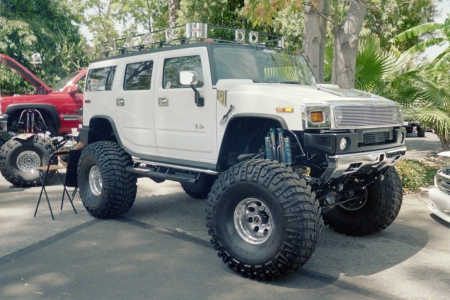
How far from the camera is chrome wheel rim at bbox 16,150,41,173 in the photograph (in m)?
9.53

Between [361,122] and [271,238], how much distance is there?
1426mm

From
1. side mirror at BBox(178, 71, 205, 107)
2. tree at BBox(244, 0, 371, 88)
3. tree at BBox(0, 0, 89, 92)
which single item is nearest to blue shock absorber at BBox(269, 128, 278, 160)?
side mirror at BBox(178, 71, 205, 107)

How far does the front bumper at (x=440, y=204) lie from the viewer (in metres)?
6.66

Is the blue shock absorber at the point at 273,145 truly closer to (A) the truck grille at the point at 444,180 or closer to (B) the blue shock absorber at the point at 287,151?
(B) the blue shock absorber at the point at 287,151

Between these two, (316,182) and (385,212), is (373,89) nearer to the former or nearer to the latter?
(385,212)

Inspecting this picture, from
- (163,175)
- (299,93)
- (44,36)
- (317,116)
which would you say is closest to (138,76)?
(163,175)

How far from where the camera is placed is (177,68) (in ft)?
20.1

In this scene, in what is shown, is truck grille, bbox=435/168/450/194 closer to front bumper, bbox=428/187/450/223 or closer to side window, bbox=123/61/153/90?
front bumper, bbox=428/187/450/223

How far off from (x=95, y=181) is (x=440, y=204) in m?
4.71

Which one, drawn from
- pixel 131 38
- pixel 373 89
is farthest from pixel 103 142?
pixel 373 89

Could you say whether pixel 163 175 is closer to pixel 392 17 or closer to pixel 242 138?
pixel 242 138

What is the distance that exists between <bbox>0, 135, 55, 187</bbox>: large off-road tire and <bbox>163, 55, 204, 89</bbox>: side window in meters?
4.36

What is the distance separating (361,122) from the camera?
4.95 m

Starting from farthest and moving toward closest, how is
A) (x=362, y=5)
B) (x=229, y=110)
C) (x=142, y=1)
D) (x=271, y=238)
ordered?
(x=142, y=1) < (x=362, y=5) < (x=229, y=110) < (x=271, y=238)
